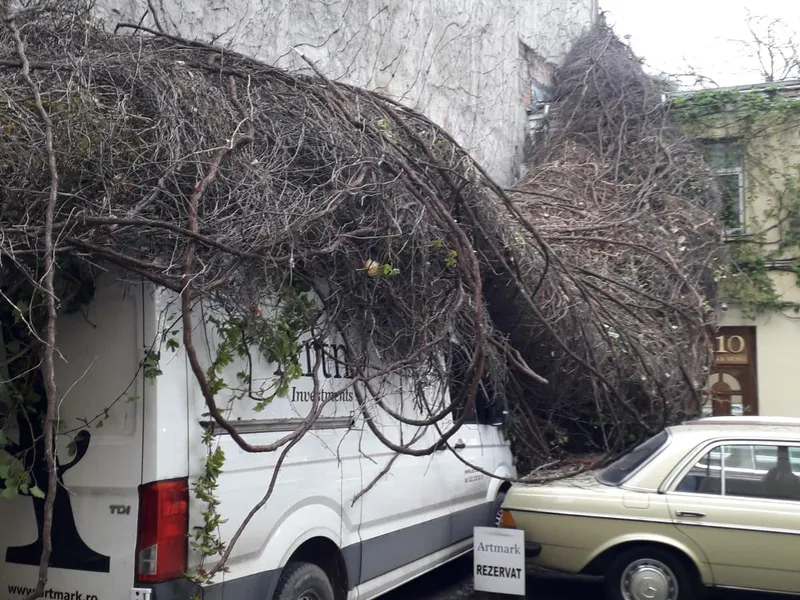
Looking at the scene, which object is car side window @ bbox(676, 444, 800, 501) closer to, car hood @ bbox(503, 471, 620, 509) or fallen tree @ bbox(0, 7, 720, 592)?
car hood @ bbox(503, 471, 620, 509)

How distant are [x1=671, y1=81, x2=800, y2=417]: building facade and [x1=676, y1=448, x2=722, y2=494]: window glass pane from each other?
680cm

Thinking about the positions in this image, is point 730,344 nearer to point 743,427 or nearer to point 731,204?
point 731,204

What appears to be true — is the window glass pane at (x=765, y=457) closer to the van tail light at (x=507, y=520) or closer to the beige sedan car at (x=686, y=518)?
the beige sedan car at (x=686, y=518)

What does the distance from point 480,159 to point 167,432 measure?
28.3ft

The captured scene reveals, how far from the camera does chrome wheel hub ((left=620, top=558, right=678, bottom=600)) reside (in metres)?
5.62

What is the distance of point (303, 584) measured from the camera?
4.34 meters

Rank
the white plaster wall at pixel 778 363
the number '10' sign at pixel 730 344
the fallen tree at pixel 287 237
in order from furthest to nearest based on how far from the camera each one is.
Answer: the number '10' sign at pixel 730 344 → the white plaster wall at pixel 778 363 → the fallen tree at pixel 287 237

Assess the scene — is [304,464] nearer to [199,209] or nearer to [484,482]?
[199,209]

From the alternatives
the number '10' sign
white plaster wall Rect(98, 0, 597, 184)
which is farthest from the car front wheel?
the number '10' sign

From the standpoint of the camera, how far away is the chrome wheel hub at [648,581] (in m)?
5.62

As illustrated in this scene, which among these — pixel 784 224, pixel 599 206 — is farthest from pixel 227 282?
pixel 784 224

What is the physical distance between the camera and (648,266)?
363 inches

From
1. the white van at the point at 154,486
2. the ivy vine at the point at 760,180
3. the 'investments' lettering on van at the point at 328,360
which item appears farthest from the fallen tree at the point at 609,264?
the white van at the point at 154,486

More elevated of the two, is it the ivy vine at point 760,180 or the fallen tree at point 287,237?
the ivy vine at point 760,180
